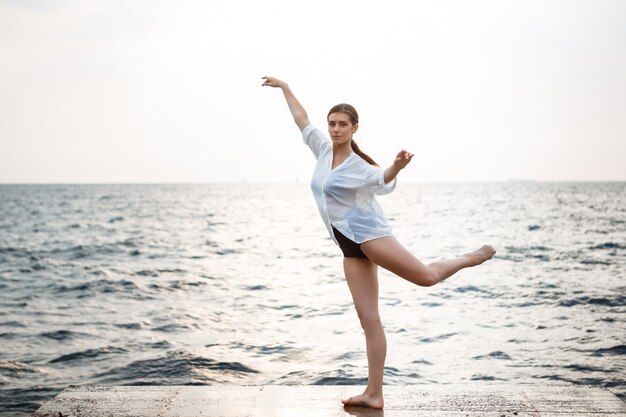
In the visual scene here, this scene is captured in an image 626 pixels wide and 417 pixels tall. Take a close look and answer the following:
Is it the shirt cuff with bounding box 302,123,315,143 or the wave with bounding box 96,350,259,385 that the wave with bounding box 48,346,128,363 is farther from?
the shirt cuff with bounding box 302,123,315,143

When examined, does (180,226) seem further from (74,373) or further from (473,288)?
(74,373)

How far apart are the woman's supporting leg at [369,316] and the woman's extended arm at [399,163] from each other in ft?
2.67

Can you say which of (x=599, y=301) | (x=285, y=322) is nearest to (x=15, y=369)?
(x=285, y=322)

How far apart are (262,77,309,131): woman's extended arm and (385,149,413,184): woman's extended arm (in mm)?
1132

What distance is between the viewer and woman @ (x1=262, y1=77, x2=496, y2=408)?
4.68 meters

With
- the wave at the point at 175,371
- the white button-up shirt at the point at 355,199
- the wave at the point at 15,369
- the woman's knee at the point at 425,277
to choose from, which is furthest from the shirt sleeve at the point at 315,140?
the wave at the point at 15,369

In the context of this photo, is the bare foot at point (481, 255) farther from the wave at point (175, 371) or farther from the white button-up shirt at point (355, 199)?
the wave at point (175, 371)

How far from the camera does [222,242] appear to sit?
34594mm

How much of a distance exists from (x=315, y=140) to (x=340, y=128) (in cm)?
44

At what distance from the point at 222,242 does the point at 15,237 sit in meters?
12.8

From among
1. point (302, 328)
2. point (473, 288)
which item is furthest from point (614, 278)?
point (302, 328)

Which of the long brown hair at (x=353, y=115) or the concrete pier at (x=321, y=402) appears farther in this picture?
the concrete pier at (x=321, y=402)

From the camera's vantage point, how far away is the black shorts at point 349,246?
192 inches

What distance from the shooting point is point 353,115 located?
484cm
